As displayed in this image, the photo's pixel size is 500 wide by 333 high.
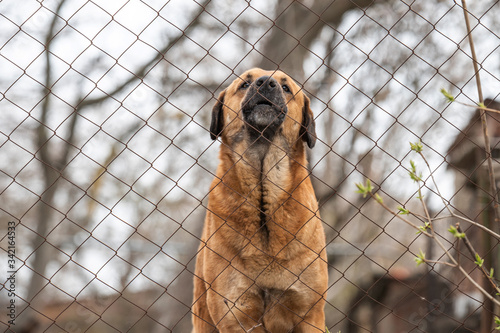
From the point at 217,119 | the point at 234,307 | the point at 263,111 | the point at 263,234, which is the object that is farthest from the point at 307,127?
the point at 234,307

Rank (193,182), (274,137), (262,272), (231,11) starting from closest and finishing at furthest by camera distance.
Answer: (262,272) < (274,137) < (231,11) < (193,182)

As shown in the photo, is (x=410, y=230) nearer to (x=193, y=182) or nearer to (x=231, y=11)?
(x=193, y=182)

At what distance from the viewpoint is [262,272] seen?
3314 mm

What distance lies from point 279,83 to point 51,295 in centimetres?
928

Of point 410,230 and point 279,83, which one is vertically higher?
point 410,230

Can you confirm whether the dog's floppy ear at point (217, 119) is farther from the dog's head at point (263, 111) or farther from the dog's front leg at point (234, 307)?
the dog's front leg at point (234, 307)

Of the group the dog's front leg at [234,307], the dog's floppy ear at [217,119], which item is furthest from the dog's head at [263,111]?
the dog's front leg at [234,307]

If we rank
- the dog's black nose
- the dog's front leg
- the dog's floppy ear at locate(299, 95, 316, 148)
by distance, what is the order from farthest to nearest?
the dog's floppy ear at locate(299, 95, 316, 148) → the dog's black nose → the dog's front leg

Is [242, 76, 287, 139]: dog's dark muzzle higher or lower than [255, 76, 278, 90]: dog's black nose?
lower

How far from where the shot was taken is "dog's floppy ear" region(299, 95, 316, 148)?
12.3ft

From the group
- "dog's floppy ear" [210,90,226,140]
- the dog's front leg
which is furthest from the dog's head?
the dog's front leg

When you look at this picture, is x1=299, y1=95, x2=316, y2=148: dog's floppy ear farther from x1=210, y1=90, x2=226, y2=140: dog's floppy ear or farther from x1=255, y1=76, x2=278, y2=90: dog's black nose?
x1=210, y1=90, x2=226, y2=140: dog's floppy ear

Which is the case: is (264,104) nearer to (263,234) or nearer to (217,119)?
(217,119)

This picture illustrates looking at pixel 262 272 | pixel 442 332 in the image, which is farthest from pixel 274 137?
pixel 442 332
